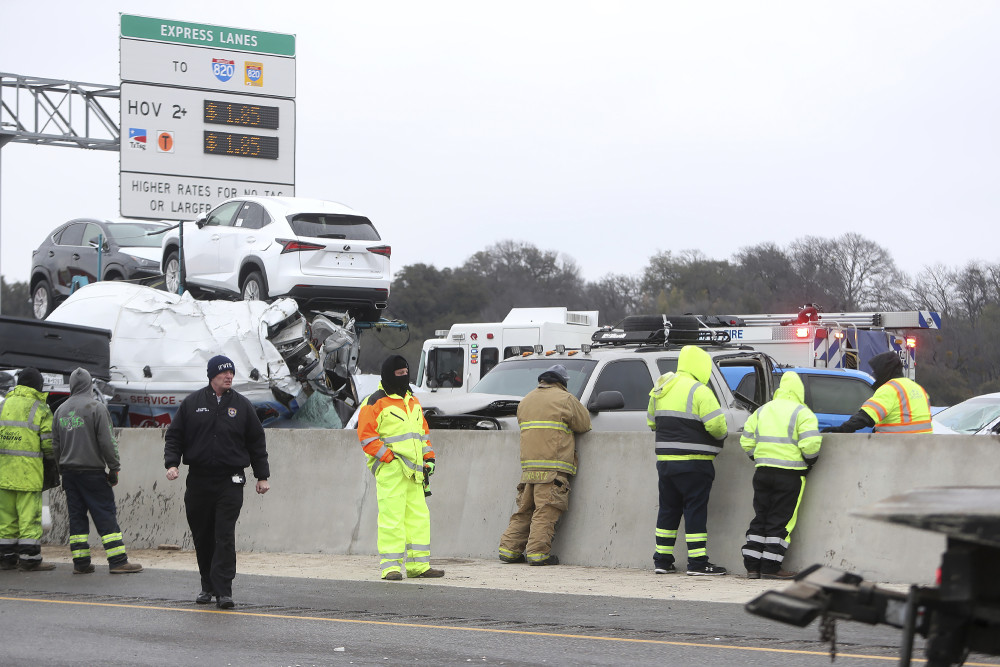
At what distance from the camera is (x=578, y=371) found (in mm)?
13828

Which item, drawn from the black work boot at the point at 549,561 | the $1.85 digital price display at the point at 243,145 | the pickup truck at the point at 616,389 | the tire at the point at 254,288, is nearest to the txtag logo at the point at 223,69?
the $1.85 digital price display at the point at 243,145

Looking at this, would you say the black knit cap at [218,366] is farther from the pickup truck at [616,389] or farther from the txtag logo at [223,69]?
the txtag logo at [223,69]

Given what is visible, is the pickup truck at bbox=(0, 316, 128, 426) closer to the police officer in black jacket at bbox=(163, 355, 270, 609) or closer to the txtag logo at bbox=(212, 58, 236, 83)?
the police officer in black jacket at bbox=(163, 355, 270, 609)

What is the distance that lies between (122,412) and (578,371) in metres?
6.99

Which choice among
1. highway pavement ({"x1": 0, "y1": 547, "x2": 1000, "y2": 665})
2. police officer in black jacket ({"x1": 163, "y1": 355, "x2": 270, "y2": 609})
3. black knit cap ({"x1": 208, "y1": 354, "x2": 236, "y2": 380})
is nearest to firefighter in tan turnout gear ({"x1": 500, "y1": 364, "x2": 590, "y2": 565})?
highway pavement ({"x1": 0, "y1": 547, "x2": 1000, "y2": 665})

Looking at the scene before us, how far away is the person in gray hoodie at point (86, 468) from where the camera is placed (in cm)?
1170

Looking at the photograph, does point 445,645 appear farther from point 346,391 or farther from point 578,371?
point 346,391

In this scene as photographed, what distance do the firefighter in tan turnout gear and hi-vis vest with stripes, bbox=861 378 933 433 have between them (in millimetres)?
2523

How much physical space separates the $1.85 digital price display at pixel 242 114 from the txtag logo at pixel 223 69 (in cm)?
51

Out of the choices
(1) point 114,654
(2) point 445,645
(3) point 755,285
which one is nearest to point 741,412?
(2) point 445,645

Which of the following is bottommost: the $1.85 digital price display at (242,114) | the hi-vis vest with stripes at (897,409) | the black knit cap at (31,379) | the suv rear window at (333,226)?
the hi-vis vest with stripes at (897,409)

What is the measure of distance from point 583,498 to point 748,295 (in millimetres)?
55611

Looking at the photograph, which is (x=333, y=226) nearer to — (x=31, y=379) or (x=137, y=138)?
(x=31, y=379)

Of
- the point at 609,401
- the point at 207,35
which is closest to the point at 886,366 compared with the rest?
the point at 609,401
